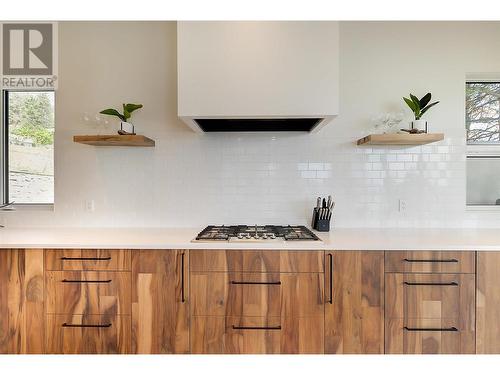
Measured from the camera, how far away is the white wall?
2822mm

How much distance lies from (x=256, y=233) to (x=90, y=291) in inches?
42.2

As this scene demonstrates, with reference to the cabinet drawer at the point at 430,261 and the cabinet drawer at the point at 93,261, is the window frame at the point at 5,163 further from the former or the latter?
the cabinet drawer at the point at 430,261

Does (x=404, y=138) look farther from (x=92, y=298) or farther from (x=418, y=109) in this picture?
(x=92, y=298)

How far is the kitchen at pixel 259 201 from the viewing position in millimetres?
2129

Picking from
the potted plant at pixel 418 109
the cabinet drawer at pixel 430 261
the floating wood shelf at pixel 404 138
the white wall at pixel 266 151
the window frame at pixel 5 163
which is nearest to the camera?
the cabinet drawer at pixel 430 261

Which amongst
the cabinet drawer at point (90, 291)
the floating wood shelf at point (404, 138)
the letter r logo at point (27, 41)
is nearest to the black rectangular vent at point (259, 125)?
the floating wood shelf at point (404, 138)

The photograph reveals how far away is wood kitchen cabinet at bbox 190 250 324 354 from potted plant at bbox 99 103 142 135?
1.14 metres

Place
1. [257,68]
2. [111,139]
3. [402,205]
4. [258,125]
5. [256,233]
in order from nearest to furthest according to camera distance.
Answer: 1. [257,68]
2. [256,233]
3. [111,139]
4. [258,125]
5. [402,205]

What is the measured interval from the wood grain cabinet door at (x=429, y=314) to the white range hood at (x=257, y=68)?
1132 millimetres

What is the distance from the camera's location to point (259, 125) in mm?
2697

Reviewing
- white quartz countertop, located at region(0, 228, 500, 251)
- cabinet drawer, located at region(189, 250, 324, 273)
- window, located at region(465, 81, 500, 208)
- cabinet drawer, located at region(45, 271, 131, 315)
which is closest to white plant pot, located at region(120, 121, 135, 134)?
white quartz countertop, located at region(0, 228, 500, 251)

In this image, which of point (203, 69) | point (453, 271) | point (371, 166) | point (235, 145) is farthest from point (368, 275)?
point (203, 69)

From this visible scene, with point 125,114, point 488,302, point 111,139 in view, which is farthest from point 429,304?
point 125,114

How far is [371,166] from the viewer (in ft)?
9.32
